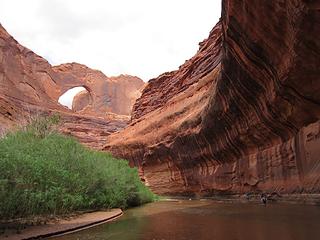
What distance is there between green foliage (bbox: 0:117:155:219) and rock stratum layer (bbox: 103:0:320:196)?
26.1ft

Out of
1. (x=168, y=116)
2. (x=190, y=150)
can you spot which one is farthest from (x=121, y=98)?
(x=190, y=150)

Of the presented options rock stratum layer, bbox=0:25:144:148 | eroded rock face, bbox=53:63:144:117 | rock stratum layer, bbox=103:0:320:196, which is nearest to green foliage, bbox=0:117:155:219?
rock stratum layer, bbox=103:0:320:196

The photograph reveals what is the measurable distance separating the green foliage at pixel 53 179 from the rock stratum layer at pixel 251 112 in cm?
796

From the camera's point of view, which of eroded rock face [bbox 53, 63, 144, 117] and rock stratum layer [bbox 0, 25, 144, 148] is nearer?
rock stratum layer [bbox 0, 25, 144, 148]

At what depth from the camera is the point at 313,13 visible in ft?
41.9

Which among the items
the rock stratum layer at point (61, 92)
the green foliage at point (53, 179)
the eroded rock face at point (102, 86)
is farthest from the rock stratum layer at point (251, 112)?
the eroded rock face at point (102, 86)

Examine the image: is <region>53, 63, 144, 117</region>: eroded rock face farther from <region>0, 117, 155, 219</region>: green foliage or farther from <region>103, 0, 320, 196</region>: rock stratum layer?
<region>0, 117, 155, 219</region>: green foliage

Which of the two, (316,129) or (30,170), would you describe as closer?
(30,170)

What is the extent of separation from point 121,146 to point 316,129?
121 feet

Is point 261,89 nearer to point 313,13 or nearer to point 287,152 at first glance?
point 287,152

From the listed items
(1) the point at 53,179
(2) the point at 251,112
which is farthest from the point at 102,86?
(1) the point at 53,179

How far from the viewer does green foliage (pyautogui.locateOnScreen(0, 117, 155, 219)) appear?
434 inches

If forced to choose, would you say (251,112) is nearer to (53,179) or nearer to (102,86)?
(53,179)

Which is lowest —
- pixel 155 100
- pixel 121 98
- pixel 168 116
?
pixel 168 116
